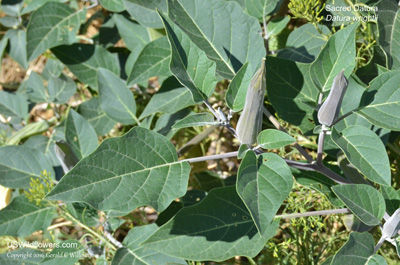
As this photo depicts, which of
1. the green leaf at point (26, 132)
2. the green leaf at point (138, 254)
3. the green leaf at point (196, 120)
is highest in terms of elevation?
the green leaf at point (196, 120)

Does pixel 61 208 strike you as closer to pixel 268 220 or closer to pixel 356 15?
pixel 268 220

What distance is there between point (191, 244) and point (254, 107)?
418 mm

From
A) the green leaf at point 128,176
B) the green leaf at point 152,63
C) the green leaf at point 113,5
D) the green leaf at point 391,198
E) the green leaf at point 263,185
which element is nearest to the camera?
the green leaf at point 263,185

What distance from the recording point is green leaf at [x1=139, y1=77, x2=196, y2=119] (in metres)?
1.45

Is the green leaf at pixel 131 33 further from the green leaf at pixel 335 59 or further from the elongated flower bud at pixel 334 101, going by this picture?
the elongated flower bud at pixel 334 101

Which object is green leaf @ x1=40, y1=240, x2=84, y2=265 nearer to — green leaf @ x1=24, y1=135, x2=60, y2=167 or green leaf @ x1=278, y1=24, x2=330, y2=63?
green leaf @ x1=24, y1=135, x2=60, y2=167

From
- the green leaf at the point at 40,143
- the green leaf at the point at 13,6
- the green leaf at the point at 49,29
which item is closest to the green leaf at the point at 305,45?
the green leaf at the point at 49,29

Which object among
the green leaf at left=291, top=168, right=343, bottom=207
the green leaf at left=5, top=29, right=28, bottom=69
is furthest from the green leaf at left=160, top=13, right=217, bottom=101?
the green leaf at left=5, top=29, right=28, bottom=69

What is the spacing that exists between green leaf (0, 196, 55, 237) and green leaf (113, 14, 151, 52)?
0.71 meters

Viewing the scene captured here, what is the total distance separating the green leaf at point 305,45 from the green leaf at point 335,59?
0.36 m

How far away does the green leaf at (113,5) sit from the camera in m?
1.68

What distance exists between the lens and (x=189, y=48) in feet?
3.55

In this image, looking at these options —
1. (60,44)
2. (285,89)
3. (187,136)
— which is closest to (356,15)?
(285,89)

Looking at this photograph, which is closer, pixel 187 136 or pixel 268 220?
pixel 268 220
